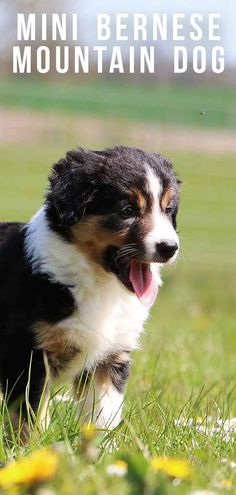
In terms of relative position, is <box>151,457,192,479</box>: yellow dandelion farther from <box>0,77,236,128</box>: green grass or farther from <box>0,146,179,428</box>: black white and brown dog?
<box>0,77,236,128</box>: green grass

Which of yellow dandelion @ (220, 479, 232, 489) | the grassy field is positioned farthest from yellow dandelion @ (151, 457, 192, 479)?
yellow dandelion @ (220, 479, 232, 489)

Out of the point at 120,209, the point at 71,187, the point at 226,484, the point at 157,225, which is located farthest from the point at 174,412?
the point at 226,484

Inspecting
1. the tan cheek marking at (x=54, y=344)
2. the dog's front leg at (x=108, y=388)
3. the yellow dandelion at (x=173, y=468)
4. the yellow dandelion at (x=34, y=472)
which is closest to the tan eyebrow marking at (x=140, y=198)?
the tan cheek marking at (x=54, y=344)

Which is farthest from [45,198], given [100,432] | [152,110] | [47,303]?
[152,110]

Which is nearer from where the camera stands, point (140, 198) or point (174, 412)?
point (174, 412)

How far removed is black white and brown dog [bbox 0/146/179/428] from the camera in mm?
4543

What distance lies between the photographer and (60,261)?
4.72 metres

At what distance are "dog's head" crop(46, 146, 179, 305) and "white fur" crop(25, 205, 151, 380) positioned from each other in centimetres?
6

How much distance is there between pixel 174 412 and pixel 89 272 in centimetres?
74

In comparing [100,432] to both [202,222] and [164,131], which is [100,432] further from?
[164,131]

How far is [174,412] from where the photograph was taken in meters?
4.43

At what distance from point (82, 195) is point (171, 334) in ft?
13.2

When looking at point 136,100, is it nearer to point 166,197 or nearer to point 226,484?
point 166,197

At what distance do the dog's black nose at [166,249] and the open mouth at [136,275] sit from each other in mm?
162
